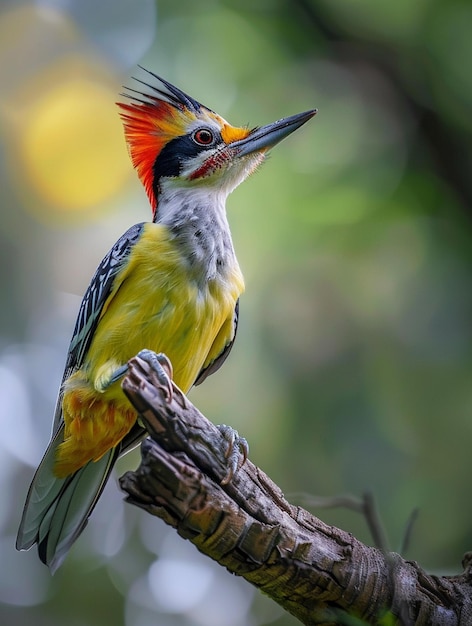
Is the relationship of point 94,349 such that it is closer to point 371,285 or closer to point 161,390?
point 161,390

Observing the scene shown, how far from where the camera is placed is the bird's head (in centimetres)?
527

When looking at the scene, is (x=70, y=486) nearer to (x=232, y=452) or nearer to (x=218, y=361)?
(x=218, y=361)

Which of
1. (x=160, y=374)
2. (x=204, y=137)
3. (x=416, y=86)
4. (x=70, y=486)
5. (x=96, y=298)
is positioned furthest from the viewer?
(x=416, y=86)

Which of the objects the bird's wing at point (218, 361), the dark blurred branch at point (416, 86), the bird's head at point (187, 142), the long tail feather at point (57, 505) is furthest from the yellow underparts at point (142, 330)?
the dark blurred branch at point (416, 86)

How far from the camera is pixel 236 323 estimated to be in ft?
16.7

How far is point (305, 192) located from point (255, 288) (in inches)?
33.8

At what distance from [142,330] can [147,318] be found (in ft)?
0.22

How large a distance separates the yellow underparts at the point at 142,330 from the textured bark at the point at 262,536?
123 cm

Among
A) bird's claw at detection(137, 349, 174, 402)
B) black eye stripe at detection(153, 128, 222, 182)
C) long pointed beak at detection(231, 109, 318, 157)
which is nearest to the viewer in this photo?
bird's claw at detection(137, 349, 174, 402)

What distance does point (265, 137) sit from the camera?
17.3ft

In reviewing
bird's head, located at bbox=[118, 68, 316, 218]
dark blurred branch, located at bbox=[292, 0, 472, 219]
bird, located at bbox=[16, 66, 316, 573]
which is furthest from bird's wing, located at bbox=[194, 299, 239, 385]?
dark blurred branch, located at bbox=[292, 0, 472, 219]

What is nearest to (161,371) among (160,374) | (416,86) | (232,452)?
(160,374)

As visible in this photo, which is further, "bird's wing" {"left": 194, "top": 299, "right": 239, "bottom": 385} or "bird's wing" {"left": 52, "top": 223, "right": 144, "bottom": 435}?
"bird's wing" {"left": 194, "top": 299, "right": 239, "bottom": 385}

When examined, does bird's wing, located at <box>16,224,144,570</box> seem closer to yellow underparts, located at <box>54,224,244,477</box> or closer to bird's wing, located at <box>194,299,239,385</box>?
yellow underparts, located at <box>54,224,244,477</box>
